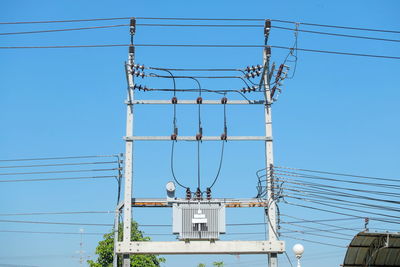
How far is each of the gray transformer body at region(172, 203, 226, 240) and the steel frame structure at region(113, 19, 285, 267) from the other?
26cm

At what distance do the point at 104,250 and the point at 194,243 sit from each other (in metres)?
39.0

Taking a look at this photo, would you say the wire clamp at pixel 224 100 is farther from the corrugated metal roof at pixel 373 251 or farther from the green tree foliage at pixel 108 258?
the green tree foliage at pixel 108 258

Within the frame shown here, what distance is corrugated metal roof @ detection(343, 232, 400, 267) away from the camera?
22266 mm

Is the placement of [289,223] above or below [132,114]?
below

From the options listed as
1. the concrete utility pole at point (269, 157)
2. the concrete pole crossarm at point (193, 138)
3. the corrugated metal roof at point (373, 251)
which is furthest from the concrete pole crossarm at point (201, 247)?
the corrugated metal roof at point (373, 251)

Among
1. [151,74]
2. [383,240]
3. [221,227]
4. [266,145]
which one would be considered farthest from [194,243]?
[383,240]

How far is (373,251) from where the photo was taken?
22.9 meters

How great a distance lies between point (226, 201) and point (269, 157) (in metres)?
2.12

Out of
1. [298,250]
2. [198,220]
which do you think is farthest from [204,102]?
[298,250]

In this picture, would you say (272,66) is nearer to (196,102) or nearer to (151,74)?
(196,102)

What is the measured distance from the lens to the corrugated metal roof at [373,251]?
2227 cm

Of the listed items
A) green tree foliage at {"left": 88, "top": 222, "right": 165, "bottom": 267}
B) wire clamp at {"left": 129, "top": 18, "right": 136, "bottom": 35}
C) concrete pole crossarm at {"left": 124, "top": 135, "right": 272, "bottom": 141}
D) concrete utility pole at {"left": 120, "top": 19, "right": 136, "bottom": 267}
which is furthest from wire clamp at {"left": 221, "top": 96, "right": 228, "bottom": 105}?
green tree foliage at {"left": 88, "top": 222, "right": 165, "bottom": 267}

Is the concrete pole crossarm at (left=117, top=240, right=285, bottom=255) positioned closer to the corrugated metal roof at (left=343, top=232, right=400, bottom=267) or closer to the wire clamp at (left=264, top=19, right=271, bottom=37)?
the corrugated metal roof at (left=343, top=232, right=400, bottom=267)

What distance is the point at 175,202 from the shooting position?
63.9ft
